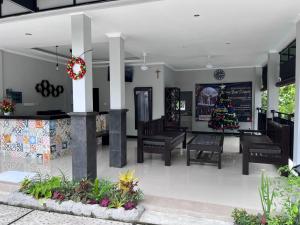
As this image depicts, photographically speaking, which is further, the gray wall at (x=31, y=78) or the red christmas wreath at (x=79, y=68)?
the gray wall at (x=31, y=78)

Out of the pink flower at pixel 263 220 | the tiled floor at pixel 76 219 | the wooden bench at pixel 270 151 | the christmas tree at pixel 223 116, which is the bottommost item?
the tiled floor at pixel 76 219

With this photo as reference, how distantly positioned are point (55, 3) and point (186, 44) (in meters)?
3.24

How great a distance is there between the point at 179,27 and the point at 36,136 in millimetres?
4132

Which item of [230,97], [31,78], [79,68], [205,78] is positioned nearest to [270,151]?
[79,68]

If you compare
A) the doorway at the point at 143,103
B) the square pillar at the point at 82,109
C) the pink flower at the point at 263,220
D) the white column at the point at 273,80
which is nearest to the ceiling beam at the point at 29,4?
the square pillar at the point at 82,109

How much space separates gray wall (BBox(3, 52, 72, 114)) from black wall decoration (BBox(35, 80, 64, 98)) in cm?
11

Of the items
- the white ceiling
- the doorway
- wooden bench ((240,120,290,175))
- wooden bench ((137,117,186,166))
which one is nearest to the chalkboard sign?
the doorway

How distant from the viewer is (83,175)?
3824 millimetres

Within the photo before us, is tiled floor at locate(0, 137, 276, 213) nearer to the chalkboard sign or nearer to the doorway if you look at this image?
the doorway

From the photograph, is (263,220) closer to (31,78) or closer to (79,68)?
(79,68)

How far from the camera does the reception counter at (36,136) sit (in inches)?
220

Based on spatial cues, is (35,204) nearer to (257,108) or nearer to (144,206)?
(144,206)

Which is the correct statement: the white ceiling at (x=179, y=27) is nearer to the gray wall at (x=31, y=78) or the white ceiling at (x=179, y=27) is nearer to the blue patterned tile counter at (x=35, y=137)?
the gray wall at (x=31, y=78)

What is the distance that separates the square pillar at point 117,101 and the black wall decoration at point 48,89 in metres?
4.16
